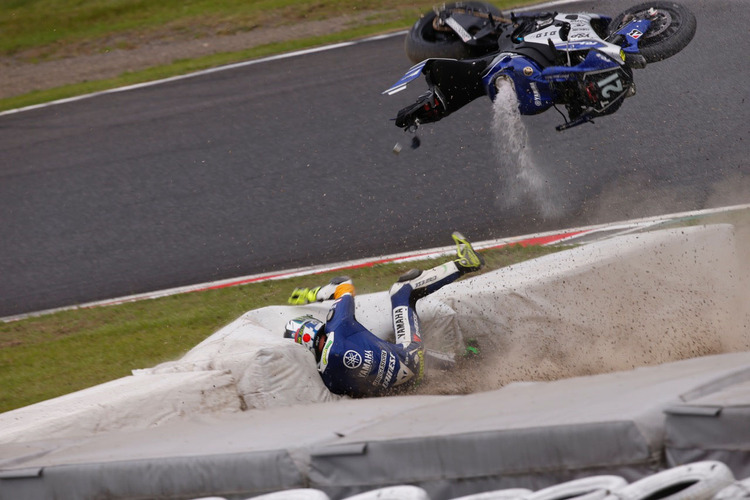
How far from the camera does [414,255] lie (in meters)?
8.23

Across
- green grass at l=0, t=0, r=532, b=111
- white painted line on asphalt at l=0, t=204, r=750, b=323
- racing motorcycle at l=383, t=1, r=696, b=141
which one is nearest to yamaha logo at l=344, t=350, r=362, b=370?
racing motorcycle at l=383, t=1, r=696, b=141

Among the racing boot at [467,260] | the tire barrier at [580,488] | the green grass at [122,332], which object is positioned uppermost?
the tire barrier at [580,488]

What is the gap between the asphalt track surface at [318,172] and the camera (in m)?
8.64

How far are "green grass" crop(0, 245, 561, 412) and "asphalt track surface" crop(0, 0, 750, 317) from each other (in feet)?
1.51

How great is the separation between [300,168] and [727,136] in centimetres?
464

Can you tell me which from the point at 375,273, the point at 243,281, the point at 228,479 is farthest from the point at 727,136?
the point at 228,479

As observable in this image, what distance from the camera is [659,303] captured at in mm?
6016

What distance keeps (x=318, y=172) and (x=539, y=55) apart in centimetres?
370

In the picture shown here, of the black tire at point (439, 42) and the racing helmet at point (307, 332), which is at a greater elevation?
the black tire at point (439, 42)

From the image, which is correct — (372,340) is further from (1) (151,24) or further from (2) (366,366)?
(1) (151,24)

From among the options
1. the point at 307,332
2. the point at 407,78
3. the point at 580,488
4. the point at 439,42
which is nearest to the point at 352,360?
the point at 307,332

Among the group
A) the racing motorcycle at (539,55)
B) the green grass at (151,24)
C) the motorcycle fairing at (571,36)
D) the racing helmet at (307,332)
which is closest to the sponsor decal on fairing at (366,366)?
the racing helmet at (307,332)

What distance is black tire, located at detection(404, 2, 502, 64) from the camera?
6.97 metres

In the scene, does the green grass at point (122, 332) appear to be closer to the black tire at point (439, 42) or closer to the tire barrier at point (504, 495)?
the black tire at point (439, 42)
